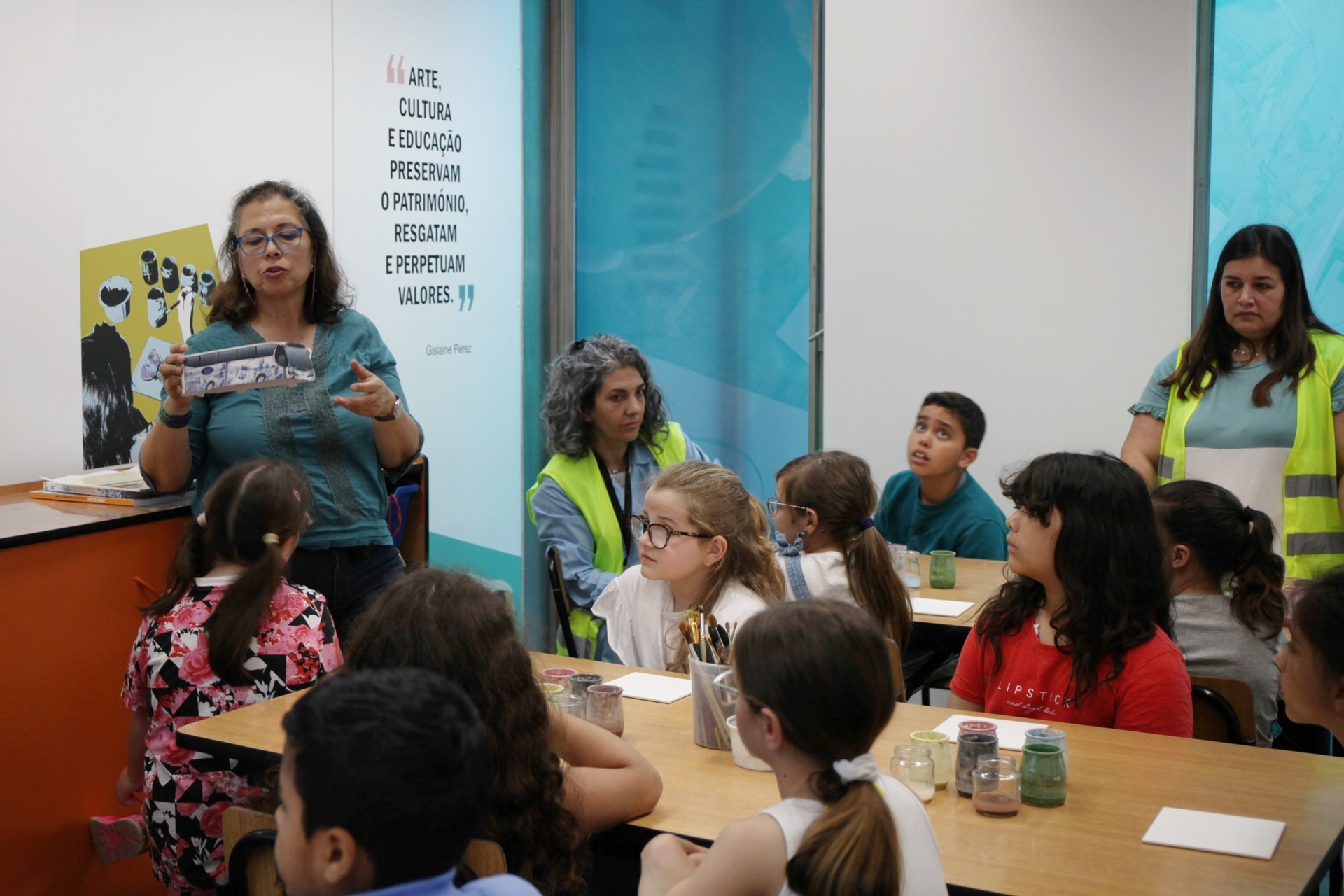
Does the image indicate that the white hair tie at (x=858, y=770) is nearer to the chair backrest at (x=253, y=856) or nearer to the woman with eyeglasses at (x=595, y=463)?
the chair backrest at (x=253, y=856)

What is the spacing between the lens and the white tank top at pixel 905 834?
1421 mm

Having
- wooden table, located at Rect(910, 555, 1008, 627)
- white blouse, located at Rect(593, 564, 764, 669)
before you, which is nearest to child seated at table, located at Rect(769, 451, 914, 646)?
wooden table, located at Rect(910, 555, 1008, 627)

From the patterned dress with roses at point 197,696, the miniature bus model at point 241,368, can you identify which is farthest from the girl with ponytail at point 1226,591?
the miniature bus model at point 241,368

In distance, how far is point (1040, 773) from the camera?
1855 mm

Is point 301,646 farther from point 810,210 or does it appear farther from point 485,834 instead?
point 810,210

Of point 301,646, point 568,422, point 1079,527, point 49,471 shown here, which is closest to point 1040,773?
point 1079,527

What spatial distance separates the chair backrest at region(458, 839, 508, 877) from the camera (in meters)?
1.54

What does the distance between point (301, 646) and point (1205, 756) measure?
166cm

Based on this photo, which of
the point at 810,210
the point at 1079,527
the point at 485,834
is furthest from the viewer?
the point at 810,210

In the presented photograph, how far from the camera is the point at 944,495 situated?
4.05 m

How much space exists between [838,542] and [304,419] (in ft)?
4.45

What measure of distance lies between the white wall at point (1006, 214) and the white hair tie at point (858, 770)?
3571 mm

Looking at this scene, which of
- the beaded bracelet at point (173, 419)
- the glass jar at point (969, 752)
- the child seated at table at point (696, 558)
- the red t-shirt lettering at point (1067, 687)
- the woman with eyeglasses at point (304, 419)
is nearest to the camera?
the glass jar at point (969, 752)

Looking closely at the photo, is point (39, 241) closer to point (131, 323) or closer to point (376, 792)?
point (131, 323)
